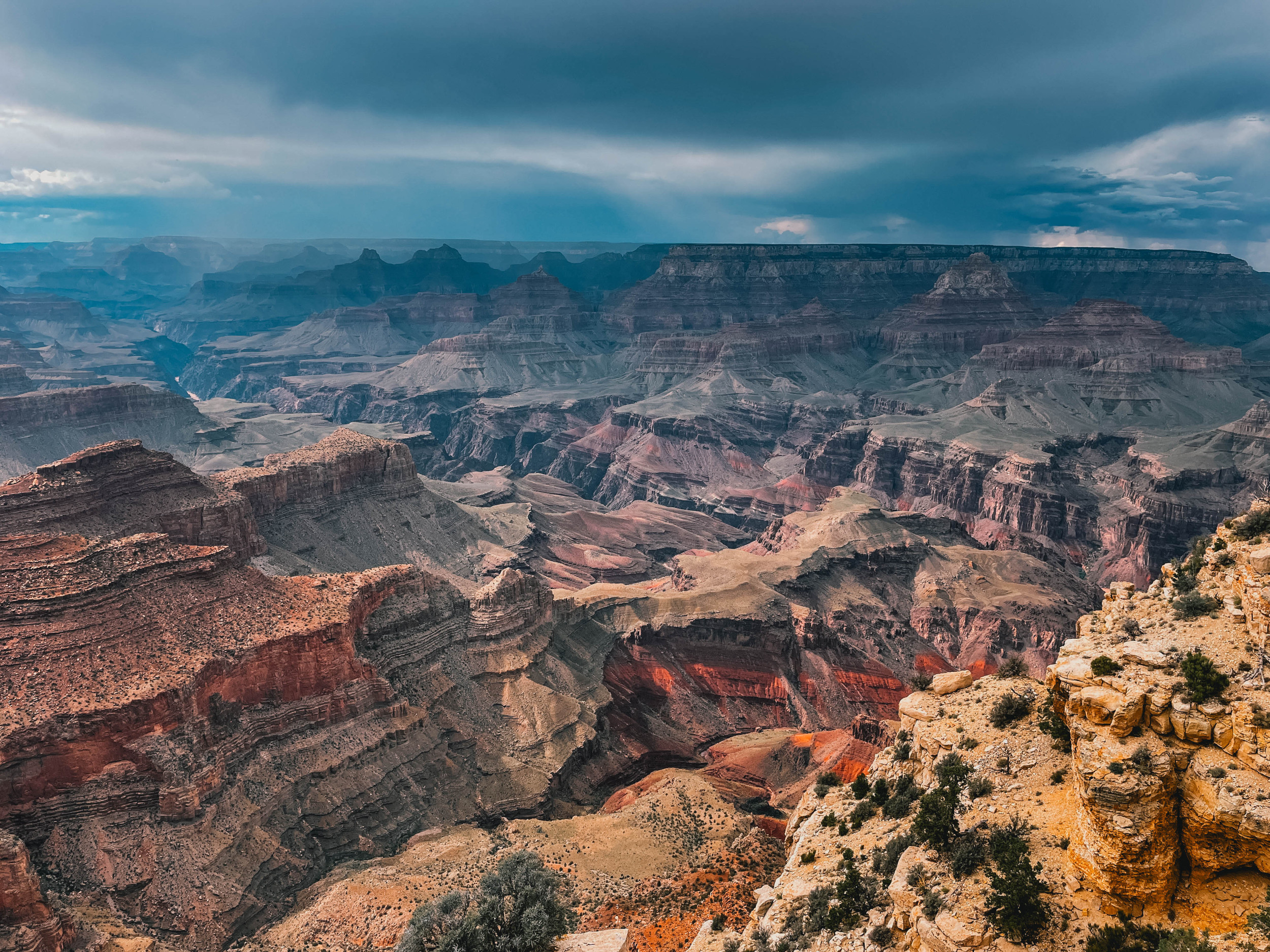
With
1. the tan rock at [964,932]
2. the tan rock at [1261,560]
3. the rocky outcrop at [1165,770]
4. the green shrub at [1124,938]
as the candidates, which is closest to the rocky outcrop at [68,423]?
the tan rock at [964,932]

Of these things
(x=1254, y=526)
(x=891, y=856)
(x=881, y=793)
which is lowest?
(x=881, y=793)

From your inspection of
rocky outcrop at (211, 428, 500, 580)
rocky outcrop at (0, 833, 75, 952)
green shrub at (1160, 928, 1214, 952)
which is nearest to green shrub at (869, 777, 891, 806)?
green shrub at (1160, 928, 1214, 952)

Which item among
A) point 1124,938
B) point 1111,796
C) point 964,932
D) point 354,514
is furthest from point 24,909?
point 354,514

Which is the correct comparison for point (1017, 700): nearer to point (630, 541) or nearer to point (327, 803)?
point (327, 803)

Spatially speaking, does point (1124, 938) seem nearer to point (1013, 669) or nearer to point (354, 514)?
point (1013, 669)

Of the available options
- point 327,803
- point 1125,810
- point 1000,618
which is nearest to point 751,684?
point 1000,618

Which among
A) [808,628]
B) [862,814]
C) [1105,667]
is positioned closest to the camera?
[1105,667]

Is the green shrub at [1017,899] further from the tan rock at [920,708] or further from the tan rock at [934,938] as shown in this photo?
the tan rock at [920,708]
